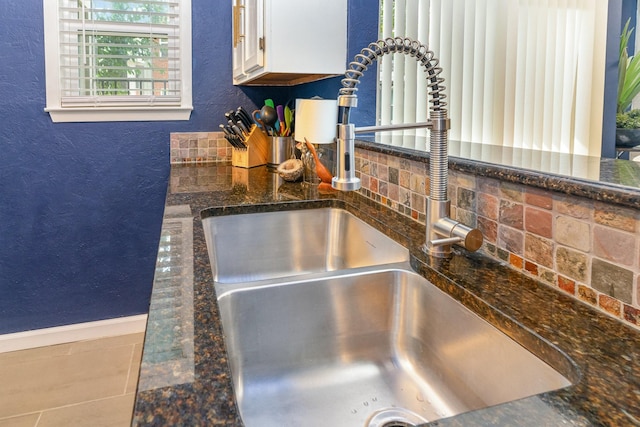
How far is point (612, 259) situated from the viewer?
68cm

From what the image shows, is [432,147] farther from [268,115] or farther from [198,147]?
[198,147]

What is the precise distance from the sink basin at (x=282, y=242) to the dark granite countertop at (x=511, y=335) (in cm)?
33

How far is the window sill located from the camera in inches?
94.0

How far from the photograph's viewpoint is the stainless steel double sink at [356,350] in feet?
2.70

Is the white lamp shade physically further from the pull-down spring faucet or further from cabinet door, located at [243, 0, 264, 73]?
the pull-down spring faucet

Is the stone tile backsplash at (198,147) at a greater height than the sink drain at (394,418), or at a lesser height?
greater

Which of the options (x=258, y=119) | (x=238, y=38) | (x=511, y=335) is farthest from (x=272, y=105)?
(x=511, y=335)

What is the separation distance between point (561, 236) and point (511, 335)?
0.65ft

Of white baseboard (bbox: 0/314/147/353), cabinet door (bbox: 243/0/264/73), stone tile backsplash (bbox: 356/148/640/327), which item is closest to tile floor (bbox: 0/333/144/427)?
white baseboard (bbox: 0/314/147/353)

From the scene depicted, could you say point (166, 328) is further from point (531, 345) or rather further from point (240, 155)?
point (240, 155)

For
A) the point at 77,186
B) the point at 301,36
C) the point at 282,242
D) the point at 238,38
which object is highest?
the point at 238,38

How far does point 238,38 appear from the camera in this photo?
7.43 feet

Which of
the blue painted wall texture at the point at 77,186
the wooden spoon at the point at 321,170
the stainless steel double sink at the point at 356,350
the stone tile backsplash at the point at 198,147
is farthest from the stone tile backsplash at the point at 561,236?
the stone tile backsplash at the point at 198,147

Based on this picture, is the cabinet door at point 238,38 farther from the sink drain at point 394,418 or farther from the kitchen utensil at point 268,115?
the sink drain at point 394,418
